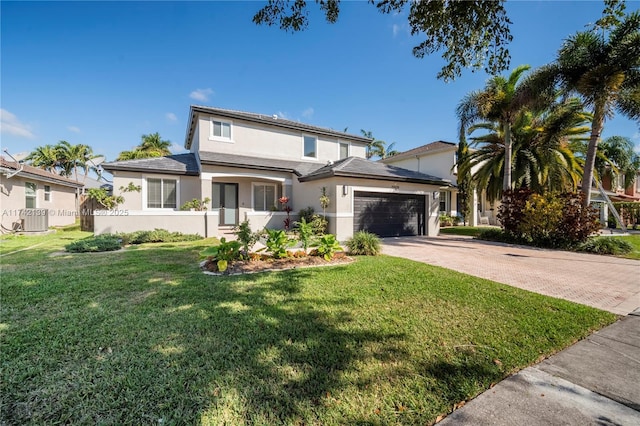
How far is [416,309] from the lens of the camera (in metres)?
4.54

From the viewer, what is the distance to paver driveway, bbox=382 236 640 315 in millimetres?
5598

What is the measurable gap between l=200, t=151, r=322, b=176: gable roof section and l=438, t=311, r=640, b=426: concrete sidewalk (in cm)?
1402

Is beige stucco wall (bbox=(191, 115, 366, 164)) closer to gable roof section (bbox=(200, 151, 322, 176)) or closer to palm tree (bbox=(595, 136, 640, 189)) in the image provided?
gable roof section (bbox=(200, 151, 322, 176))

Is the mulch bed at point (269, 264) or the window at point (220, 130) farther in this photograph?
the window at point (220, 130)

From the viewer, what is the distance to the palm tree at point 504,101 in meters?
13.1

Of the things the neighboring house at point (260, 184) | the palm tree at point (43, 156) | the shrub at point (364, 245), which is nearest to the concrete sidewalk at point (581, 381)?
the shrub at point (364, 245)

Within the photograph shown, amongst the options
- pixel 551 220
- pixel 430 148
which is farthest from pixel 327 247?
pixel 430 148

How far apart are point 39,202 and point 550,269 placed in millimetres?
26821

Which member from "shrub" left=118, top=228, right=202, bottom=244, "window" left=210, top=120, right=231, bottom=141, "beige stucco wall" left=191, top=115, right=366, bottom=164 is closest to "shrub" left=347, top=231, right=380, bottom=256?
"shrub" left=118, top=228, right=202, bottom=244

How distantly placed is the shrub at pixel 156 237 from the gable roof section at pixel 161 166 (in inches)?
139

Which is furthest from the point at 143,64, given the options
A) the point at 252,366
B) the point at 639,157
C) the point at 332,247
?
the point at 639,157

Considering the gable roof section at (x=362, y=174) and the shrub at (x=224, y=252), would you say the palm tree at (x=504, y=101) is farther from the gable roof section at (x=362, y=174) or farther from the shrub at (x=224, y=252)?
the shrub at (x=224, y=252)

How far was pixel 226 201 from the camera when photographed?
16891 millimetres

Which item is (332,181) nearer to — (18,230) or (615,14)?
(615,14)
